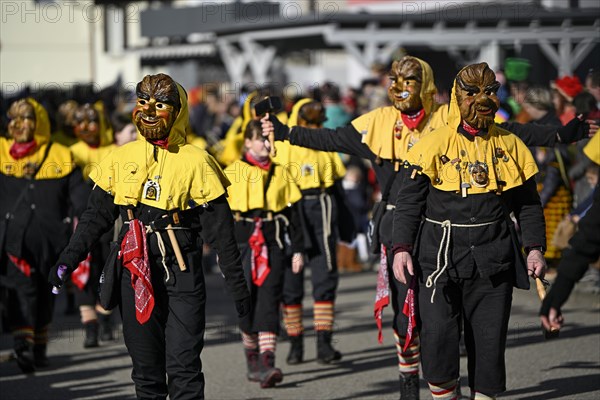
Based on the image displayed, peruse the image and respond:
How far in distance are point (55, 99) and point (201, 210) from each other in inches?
481

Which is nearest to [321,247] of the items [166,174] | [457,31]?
[166,174]

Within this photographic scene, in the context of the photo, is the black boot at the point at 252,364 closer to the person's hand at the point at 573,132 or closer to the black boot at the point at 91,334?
the black boot at the point at 91,334

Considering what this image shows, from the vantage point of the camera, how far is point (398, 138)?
26.2 ft

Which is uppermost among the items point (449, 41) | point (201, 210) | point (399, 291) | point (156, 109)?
point (449, 41)

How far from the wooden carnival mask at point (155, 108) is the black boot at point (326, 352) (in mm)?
3679

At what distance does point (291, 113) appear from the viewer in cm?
1088

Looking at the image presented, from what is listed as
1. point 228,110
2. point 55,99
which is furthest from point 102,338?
point 228,110

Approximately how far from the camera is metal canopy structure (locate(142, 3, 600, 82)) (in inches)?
870

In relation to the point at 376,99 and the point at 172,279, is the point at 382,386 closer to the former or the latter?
the point at 172,279

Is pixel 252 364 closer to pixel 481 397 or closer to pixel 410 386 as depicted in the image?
pixel 410 386

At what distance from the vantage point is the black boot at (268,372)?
8867mm

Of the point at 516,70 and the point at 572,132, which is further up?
the point at 516,70

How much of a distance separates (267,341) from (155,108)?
2.94 m

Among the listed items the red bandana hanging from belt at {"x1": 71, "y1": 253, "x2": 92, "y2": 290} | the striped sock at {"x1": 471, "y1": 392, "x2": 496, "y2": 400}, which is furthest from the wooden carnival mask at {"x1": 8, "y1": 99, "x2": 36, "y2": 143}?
the striped sock at {"x1": 471, "y1": 392, "x2": 496, "y2": 400}
